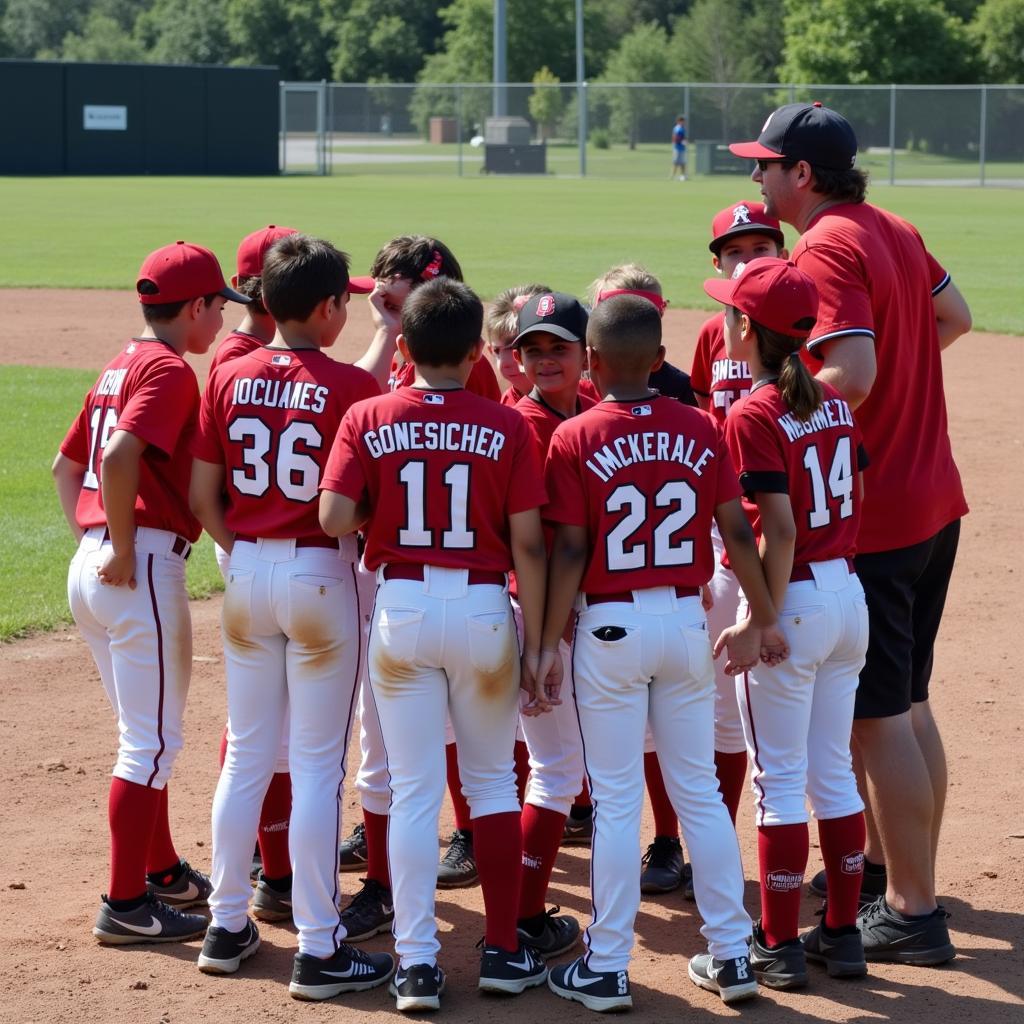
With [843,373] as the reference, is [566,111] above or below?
above

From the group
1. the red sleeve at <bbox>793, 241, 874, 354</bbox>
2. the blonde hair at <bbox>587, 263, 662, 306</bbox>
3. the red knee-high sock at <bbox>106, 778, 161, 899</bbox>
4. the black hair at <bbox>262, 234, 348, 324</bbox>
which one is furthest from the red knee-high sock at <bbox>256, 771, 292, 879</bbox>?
the red sleeve at <bbox>793, 241, 874, 354</bbox>

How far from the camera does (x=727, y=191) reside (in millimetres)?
38344

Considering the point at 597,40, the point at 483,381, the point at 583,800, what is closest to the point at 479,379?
the point at 483,381

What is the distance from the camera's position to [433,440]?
3.61 meters

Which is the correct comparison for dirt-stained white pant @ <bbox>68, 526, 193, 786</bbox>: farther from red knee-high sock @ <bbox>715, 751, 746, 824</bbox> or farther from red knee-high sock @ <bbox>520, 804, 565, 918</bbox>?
red knee-high sock @ <bbox>715, 751, 746, 824</bbox>

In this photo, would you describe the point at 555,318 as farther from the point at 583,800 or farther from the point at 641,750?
the point at 583,800

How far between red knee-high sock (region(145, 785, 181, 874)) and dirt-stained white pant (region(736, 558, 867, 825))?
1.77 m

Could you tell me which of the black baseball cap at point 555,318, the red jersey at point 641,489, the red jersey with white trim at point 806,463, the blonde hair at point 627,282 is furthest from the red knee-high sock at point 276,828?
the blonde hair at point 627,282

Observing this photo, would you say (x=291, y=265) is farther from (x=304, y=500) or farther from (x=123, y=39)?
(x=123, y=39)

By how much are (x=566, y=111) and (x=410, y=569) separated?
2208 inches

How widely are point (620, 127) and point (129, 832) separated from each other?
50.9 m

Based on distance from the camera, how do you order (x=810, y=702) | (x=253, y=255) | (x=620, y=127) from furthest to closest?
(x=620, y=127), (x=253, y=255), (x=810, y=702)

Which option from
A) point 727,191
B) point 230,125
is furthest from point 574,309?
point 230,125

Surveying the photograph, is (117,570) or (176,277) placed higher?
(176,277)
